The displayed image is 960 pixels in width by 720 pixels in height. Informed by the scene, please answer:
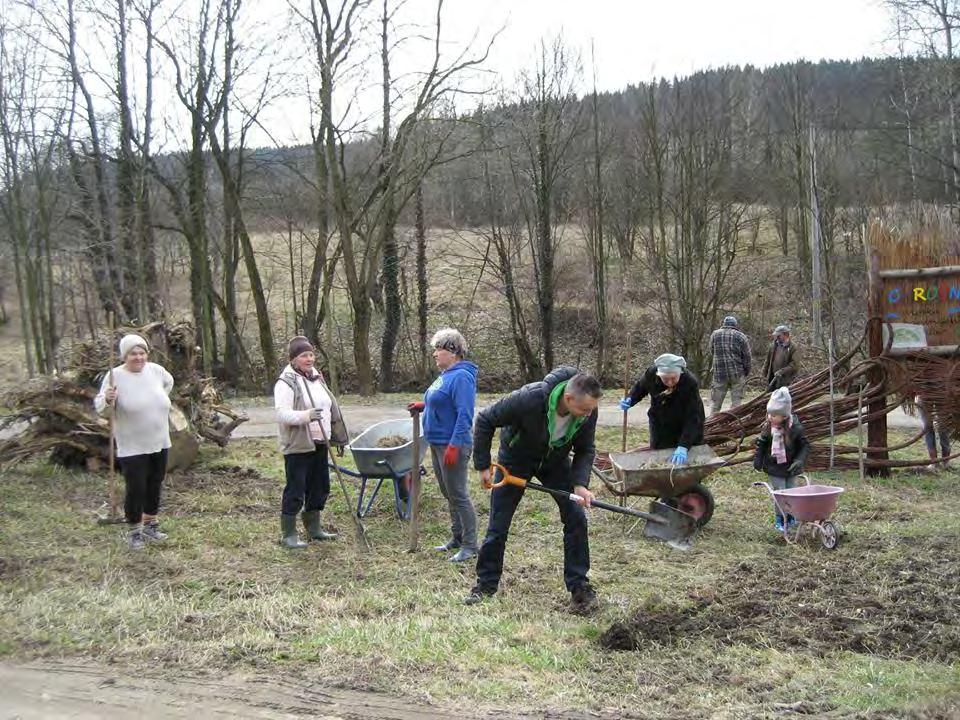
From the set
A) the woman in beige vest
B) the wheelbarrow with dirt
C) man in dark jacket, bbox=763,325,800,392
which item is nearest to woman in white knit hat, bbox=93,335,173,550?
the woman in beige vest

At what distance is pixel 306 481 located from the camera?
6828 millimetres

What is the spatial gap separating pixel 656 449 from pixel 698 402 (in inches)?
22.0

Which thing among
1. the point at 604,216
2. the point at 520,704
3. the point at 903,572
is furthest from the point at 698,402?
the point at 604,216

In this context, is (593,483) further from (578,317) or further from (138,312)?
(578,317)

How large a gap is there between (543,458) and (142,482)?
11.0 feet

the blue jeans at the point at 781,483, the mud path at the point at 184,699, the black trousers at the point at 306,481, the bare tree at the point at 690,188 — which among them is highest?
the bare tree at the point at 690,188

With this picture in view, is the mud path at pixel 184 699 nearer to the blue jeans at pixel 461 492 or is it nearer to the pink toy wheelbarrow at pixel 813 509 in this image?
the blue jeans at pixel 461 492

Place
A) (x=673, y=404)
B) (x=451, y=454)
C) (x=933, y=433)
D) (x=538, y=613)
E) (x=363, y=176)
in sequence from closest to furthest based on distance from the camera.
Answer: (x=538, y=613) < (x=451, y=454) < (x=673, y=404) < (x=933, y=433) < (x=363, y=176)

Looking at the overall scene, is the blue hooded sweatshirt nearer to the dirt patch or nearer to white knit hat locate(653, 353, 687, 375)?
white knit hat locate(653, 353, 687, 375)

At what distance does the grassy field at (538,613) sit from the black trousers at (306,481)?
38 centimetres

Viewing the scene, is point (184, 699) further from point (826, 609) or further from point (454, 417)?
point (826, 609)

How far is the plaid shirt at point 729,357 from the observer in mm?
12023

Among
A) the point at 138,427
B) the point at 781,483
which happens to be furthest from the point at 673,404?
the point at 138,427

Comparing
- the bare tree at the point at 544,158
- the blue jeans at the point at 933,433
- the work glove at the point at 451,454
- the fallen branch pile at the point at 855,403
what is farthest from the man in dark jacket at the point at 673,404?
the bare tree at the point at 544,158
